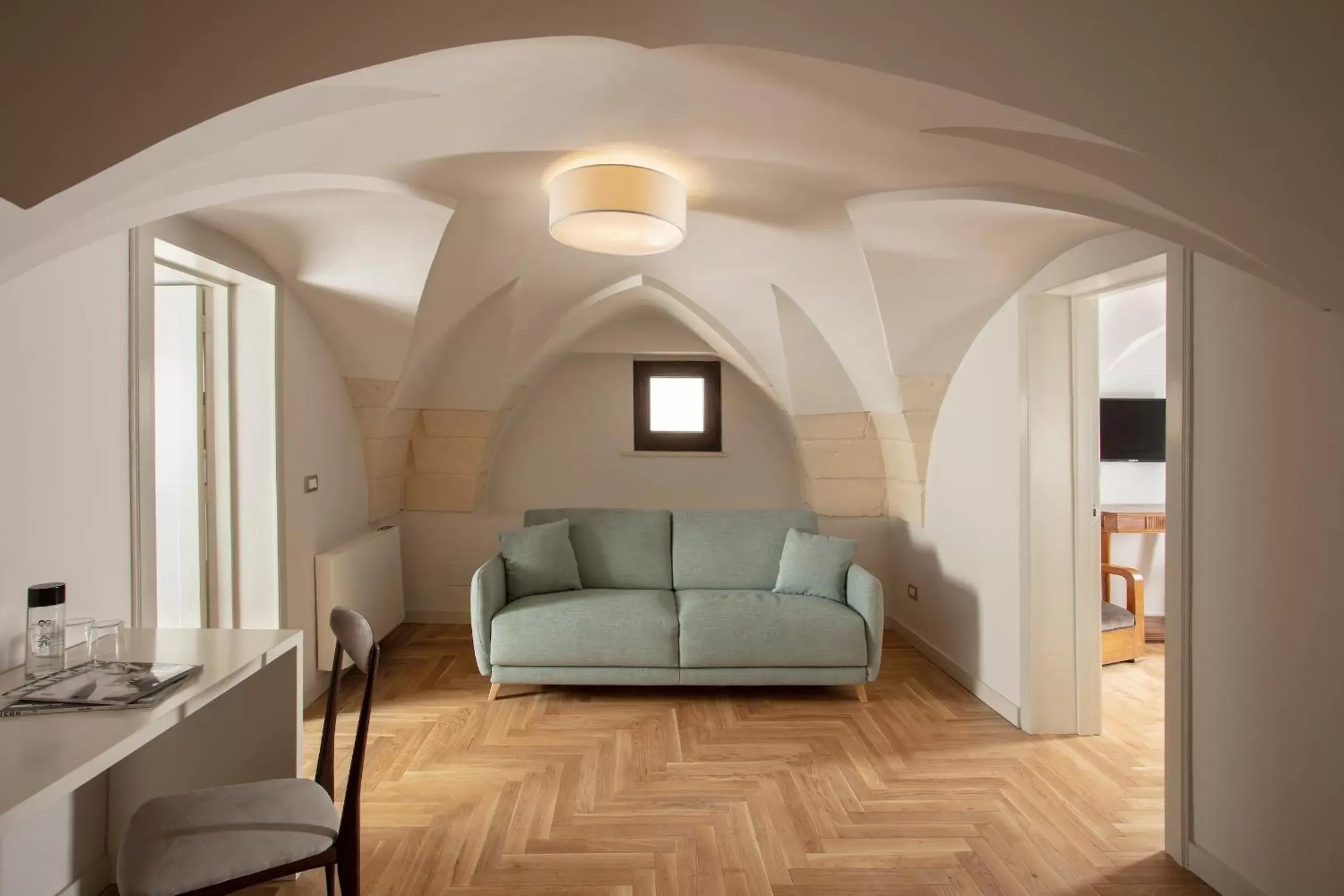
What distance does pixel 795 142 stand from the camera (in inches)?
90.2

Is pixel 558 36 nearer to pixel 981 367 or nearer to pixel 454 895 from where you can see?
pixel 454 895

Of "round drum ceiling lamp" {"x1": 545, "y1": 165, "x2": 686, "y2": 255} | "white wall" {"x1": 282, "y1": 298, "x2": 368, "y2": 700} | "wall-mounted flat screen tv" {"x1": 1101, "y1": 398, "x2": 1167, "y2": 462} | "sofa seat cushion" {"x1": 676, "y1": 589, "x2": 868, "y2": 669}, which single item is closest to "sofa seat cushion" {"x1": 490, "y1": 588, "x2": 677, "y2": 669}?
"sofa seat cushion" {"x1": 676, "y1": 589, "x2": 868, "y2": 669}

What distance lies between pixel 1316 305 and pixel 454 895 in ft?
8.98

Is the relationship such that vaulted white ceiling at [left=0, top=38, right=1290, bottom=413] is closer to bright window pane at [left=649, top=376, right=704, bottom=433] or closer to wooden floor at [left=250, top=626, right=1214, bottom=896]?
bright window pane at [left=649, top=376, right=704, bottom=433]

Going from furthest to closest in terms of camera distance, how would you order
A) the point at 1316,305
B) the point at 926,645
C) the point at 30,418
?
the point at 926,645, the point at 30,418, the point at 1316,305

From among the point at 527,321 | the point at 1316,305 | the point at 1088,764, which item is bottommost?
the point at 1088,764

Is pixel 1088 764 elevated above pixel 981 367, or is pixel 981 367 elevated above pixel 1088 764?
pixel 981 367

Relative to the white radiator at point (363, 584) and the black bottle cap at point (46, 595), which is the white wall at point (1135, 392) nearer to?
the white radiator at point (363, 584)

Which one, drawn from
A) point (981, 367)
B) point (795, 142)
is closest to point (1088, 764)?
point (981, 367)

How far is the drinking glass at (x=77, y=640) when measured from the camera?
2.00m

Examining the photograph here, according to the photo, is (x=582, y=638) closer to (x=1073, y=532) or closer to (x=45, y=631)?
(x=45, y=631)

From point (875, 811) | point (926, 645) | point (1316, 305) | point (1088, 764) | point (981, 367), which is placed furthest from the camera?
point (926, 645)

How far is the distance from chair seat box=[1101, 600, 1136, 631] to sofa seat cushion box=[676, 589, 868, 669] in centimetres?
149

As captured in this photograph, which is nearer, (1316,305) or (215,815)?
(215,815)
